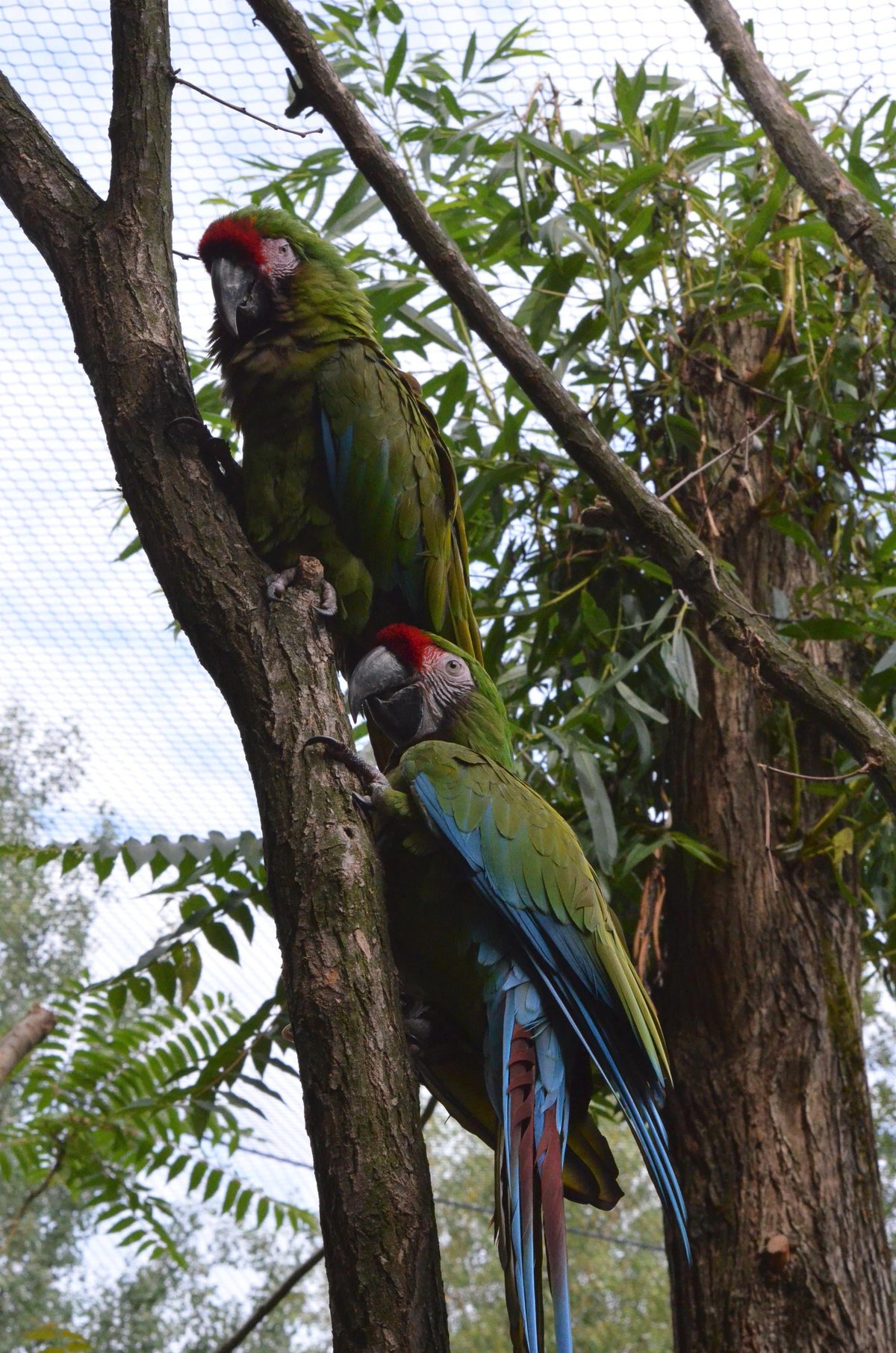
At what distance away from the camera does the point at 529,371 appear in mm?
1102

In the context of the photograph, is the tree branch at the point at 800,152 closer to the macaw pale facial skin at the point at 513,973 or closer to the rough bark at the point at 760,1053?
the rough bark at the point at 760,1053

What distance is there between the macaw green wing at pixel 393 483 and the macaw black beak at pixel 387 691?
0.45 ft

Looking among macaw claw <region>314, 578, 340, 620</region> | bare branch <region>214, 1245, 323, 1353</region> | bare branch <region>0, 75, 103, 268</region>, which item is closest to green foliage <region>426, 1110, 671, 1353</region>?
bare branch <region>214, 1245, 323, 1353</region>

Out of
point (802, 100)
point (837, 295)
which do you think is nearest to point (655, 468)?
point (837, 295)

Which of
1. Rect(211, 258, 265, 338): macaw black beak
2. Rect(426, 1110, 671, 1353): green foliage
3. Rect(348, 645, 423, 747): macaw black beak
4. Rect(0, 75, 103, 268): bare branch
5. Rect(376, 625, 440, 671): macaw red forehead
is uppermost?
Rect(211, 258, 265, 338): macaw black beak

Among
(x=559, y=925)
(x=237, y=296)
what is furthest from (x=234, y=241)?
(x=559, y=925)

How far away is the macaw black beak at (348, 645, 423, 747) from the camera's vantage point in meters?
1.21

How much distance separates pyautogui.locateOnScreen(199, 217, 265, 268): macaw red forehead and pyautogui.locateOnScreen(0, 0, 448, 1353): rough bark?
27 cm

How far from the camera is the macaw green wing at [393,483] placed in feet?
4.15

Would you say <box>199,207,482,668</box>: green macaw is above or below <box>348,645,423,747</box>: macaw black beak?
above

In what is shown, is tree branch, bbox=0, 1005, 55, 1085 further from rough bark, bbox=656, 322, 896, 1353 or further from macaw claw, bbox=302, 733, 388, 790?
macaw claw, bbox=302, 733, 388, 790

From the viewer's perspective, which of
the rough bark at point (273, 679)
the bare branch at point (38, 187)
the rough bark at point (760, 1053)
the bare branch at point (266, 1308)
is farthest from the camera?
the bare branch at point (266, 1308)

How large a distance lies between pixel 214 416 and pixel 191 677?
3.54ft

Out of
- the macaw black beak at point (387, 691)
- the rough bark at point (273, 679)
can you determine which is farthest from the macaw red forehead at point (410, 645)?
the rough bark at point (273, 679)
